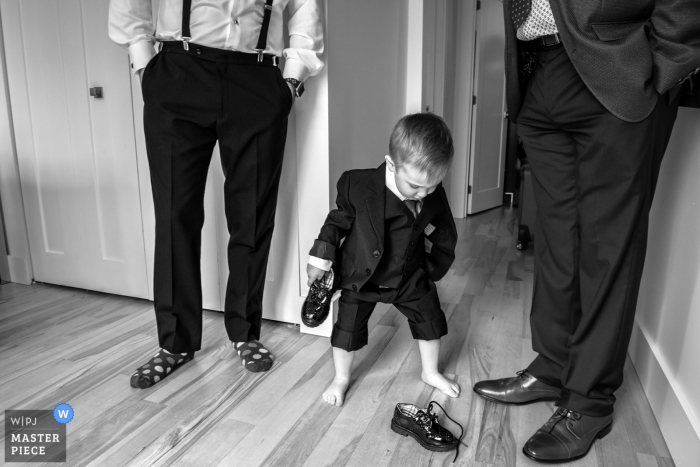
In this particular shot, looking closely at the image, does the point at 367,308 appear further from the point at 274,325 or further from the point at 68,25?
the point at 68,25

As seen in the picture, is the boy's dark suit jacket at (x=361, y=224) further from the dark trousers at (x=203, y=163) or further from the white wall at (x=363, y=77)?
the white wall at (x=363, y=77)

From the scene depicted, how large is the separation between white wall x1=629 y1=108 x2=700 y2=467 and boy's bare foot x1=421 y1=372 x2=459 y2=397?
0.50 m

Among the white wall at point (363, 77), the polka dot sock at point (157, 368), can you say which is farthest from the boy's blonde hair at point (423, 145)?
the polka dot sock at point (157, 368)

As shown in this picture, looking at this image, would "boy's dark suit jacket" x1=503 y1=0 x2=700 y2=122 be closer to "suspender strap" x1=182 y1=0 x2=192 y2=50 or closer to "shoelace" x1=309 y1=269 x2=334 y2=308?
"shoelace" x1=309 y1=269 x2=334 y2=308

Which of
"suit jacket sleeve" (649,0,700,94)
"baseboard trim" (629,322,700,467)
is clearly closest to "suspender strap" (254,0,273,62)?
"suit jacket sleeve" (649,0,700,94)

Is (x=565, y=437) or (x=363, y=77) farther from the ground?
(x=363, y=77)

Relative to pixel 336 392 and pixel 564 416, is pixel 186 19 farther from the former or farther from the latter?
pixel 564 416

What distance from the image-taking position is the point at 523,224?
304cm

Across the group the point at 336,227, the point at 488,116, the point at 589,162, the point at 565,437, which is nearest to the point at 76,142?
the point at 336,227

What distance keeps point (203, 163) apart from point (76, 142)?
3.16 feet

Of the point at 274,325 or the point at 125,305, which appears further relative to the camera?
the point at 125,305

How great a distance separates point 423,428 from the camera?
1231mm

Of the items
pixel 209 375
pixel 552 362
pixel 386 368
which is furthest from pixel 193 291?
pixel 552 362

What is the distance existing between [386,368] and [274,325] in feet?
1.72
